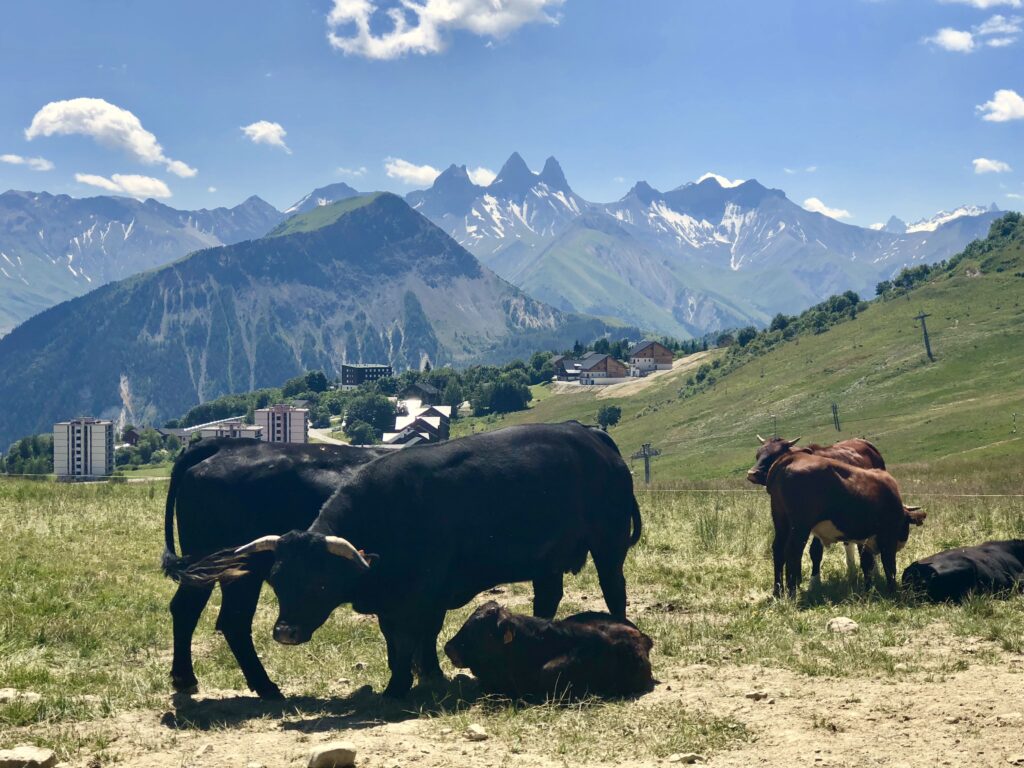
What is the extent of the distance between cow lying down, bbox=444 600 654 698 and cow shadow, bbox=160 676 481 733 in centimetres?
45

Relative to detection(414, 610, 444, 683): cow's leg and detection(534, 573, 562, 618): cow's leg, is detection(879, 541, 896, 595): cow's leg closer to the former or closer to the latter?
detection(534, 573, 562, 618): cow's leg

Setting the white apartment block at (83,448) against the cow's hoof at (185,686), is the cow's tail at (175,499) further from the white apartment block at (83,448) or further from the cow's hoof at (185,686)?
the white apartment block at (83,448)

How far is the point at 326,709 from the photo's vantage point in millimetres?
10828

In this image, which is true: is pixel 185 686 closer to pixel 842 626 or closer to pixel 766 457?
pixel 842 626

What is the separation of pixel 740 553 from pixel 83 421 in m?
157

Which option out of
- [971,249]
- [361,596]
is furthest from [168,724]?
[971,249]

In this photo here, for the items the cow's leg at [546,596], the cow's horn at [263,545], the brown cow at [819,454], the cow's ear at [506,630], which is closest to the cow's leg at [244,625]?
the cow's horn at [263,545]

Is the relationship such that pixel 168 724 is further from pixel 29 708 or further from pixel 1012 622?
pixel 1012 622

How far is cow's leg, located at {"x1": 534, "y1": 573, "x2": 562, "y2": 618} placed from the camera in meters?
13.0

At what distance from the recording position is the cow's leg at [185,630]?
1162cm

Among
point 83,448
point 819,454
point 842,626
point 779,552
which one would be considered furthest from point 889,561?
point 83,448

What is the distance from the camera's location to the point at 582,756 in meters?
8.42

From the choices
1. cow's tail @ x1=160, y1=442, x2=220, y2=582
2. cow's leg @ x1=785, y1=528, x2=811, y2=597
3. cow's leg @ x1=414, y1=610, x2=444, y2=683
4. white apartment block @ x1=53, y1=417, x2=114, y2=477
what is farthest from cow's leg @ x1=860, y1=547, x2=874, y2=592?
white apartment block @ x1=53, y1=417, x2=114, y2=477

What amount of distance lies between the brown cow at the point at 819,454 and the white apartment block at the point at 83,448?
154671 mm
